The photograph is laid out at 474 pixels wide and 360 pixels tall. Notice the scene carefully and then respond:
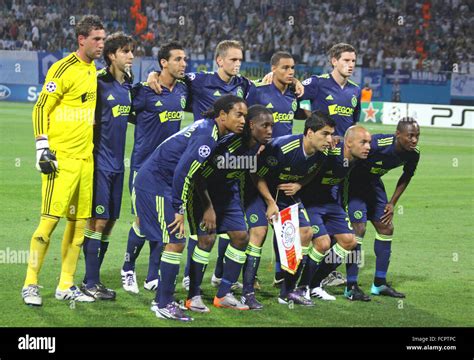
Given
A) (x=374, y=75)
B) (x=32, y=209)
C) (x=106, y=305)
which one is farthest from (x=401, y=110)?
(x=106, y=305)

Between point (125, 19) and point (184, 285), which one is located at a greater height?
point (125, 19)

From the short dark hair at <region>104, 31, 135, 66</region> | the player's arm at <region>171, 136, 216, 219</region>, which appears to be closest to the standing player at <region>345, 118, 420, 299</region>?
the player's arm at <region>171, 136, 216, 219</region>

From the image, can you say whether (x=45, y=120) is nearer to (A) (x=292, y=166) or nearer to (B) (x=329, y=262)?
(A) (x=292, y=166)

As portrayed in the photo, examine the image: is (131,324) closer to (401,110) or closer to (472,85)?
(401,110)

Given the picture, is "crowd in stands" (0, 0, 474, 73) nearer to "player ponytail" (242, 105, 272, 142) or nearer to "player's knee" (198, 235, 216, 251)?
"player ponytail" (242, 105, 272, 142)

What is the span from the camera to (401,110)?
116 feet

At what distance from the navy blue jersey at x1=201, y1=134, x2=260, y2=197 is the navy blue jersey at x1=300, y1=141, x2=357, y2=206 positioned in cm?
94

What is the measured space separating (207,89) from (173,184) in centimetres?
253

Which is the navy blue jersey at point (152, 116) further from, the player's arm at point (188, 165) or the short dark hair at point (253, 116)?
the player's arm at point (188, 165)

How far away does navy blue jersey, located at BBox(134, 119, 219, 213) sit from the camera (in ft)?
25.6

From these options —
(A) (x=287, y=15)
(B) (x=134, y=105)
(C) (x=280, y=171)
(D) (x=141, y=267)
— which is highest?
(A) (x=287, y=15)

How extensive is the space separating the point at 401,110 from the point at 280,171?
27016mm

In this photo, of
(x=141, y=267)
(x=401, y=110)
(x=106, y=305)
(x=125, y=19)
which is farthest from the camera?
(x=125, y=19)
